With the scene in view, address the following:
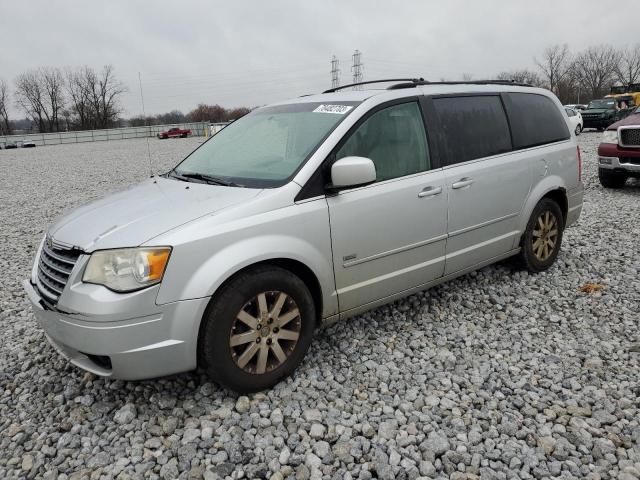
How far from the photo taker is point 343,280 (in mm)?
3191

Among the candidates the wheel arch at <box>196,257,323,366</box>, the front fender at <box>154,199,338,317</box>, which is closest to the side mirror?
the front fender at <box>154,199,338,317</box>

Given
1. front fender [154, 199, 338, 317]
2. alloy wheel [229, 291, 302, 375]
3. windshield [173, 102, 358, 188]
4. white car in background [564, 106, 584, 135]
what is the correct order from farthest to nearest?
white car in background [564, 106, 584, 135] < windshield [173, 102, 358, 188] < alloy wheel [229, 291, 302, 375] < front fender [154, 199, 338, 317]

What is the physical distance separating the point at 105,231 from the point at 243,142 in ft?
4.56

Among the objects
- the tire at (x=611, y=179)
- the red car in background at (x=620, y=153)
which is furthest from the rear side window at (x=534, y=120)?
the tire at (x=611, y=179)

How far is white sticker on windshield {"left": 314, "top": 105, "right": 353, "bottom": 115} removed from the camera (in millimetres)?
3367

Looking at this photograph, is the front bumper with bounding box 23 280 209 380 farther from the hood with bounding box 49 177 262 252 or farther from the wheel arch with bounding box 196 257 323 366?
the hood with bounding box 49 177 262 252

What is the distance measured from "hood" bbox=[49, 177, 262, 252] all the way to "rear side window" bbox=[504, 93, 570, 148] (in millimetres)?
2689

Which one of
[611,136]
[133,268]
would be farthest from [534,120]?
[611,136]

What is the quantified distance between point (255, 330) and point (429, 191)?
5.29 ft

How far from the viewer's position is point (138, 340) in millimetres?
2543

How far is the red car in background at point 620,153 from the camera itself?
28.5ft

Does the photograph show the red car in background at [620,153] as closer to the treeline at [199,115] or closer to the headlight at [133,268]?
the headlight at [133,268]

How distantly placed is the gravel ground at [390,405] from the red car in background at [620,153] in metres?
5.60

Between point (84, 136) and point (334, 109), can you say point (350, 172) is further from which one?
point (84, 136)
